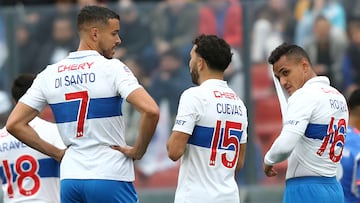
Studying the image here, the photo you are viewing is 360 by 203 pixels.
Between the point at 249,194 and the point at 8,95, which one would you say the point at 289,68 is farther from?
the point at 8,95

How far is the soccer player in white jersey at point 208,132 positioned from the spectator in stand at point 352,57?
669 centimetres

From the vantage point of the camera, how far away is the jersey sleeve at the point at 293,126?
10109 millimetres

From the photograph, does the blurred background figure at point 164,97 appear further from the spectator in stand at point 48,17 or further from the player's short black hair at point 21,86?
the player's short black hair at point 21,86

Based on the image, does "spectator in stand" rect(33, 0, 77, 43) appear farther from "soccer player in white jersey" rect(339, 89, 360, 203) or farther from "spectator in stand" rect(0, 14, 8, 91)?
"soccer player in white jersey" rect(339, 89, 360, 203)

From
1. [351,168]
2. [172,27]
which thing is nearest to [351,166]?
[351,168]

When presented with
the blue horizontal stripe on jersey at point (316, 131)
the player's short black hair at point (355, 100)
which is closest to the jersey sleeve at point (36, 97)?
the blue horizontal stripe on jersey at point (316, 131)

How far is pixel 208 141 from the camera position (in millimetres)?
9969

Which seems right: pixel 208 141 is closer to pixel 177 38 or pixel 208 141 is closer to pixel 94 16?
pixel 94 16

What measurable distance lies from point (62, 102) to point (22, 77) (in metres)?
1.36

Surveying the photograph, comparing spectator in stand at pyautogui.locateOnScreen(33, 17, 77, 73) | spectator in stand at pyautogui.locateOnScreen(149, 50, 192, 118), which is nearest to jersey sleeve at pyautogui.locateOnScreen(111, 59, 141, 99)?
spectator in stand at pyautogui.locateOnScreen(149, 50, 192, 118)

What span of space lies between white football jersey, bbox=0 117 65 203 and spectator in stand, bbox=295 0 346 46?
Answer: 6.53m

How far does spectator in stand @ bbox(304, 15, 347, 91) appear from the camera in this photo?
16.7 metres

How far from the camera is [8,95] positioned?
675 inches

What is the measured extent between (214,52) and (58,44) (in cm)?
760
